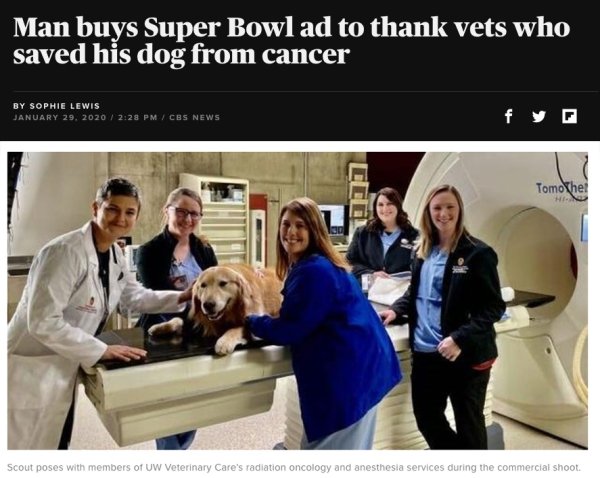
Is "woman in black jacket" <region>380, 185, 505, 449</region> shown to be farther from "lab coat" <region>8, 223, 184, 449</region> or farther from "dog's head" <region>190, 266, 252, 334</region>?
"lab coat" <region>8, 223, 184, 449</region>

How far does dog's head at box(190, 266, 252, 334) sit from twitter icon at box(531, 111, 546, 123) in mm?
951

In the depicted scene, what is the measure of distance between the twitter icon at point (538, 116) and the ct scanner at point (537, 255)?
193 mm

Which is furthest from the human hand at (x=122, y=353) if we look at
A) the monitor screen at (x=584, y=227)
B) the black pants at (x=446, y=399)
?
the monitor screen at (x=584, y=227)

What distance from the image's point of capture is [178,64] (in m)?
1.31

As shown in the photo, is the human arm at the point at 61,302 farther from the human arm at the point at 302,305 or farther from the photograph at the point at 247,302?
the human arm at the point at 302,305

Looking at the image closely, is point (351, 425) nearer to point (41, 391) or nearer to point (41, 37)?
point (41, 391)

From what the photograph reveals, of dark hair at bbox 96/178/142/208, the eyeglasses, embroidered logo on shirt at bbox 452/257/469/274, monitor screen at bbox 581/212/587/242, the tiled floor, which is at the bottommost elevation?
the tiled floor

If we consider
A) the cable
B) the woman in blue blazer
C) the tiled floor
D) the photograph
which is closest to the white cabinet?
the photograph

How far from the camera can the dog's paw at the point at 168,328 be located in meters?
1.31

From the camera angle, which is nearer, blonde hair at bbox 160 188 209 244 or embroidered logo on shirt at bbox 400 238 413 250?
blonde hair at bbox 160 188 209 244

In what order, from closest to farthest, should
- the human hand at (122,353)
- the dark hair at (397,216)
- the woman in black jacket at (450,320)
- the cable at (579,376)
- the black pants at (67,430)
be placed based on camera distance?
1. the human hand at (122,353)
2. the black pants at (67,430)
3. the woman in black jacket at (450,320)
4. the dark hair at (397,216)
5. the cable at (579,376)

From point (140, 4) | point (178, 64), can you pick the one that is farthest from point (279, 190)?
point (140, 4)

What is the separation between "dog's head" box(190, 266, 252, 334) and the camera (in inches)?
50.4
